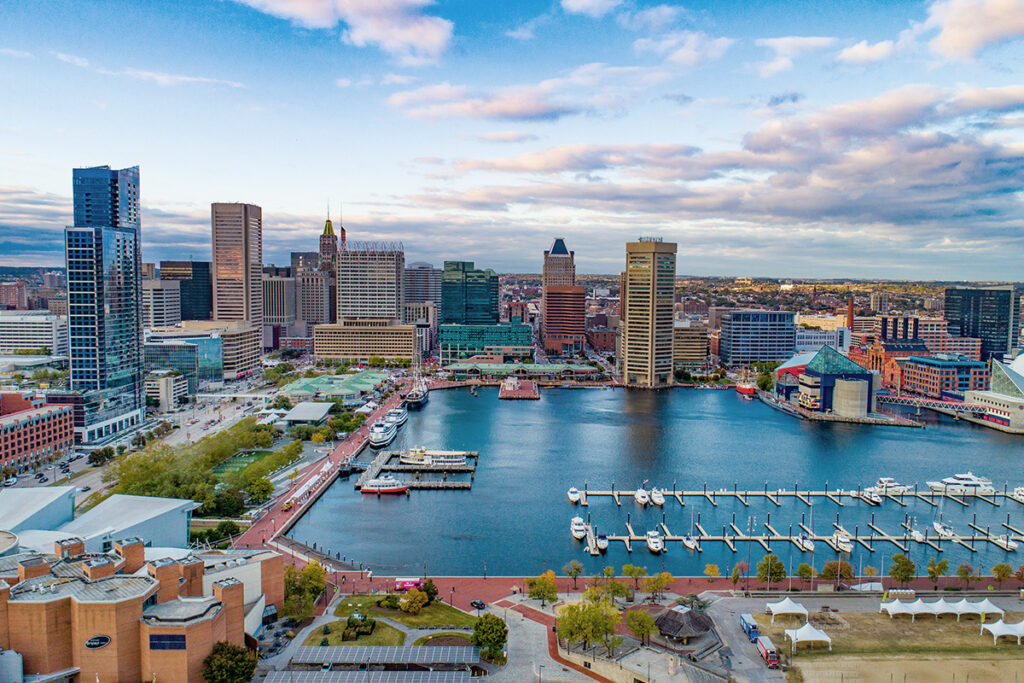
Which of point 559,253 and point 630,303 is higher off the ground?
point 559,253

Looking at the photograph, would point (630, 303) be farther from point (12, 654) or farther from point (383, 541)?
A: point (12, 654)

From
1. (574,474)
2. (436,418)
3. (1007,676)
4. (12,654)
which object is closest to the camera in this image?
(12,654)

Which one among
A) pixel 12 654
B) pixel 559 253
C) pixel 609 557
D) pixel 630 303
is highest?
pixel 559 253

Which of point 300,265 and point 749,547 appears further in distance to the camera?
point 300,265

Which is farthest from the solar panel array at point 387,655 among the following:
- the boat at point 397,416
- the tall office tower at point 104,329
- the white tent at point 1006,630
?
the boat at point 397,416

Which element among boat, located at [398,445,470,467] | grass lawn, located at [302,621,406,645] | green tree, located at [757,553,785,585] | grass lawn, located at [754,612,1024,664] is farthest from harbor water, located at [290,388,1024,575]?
grass lawn, located at [302,621,406,645]

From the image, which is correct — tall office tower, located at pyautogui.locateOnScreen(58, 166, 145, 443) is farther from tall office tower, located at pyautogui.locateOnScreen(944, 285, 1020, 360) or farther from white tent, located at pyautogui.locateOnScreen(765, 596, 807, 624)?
tall office tower, located at pyautogui.locateOnScreen(944, 285, 1020, 360)

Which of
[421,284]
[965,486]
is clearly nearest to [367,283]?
[421,284]

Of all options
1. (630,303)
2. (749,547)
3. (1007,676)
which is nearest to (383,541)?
(749,547)

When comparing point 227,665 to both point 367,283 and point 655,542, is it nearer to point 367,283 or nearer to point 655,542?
point 655,542
